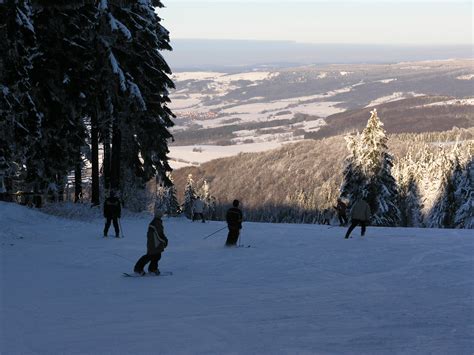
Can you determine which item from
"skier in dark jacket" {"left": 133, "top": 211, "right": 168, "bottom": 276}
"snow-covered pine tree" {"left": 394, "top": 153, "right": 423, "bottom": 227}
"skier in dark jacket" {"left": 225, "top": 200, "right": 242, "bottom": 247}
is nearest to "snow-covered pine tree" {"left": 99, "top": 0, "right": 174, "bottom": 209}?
"skier in dark jacket" {"left": 225, "top": 200, "right": 242, "bottom": 247}

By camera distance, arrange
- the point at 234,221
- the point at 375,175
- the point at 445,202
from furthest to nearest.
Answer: the point at 445,202 → the point at 375,175 → the point at 234,221

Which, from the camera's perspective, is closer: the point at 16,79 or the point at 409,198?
the point at 16,79

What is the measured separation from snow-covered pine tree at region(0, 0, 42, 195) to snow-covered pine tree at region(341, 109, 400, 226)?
27.4 meters

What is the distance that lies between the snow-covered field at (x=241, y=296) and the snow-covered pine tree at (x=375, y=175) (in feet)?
72.7

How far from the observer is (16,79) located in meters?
19.3

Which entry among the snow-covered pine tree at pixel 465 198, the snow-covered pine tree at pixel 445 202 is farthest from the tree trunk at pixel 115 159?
the snow-covered pine tree at pixel 445 202

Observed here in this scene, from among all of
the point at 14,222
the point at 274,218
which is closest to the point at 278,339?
the point at 14,222

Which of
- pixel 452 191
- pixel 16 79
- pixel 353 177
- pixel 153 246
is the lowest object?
pixel 153 246

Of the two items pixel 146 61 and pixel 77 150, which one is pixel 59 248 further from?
pixel 77 150

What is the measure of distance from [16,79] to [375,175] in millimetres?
30061

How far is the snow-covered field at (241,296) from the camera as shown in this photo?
8195mm

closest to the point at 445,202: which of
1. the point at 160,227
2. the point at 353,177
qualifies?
the point at 353,177

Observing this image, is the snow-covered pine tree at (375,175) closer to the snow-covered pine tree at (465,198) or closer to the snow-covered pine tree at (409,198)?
the snow-covered pine tree at (465,198)

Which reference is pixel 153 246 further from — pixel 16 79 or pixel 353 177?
pixel 353 177
